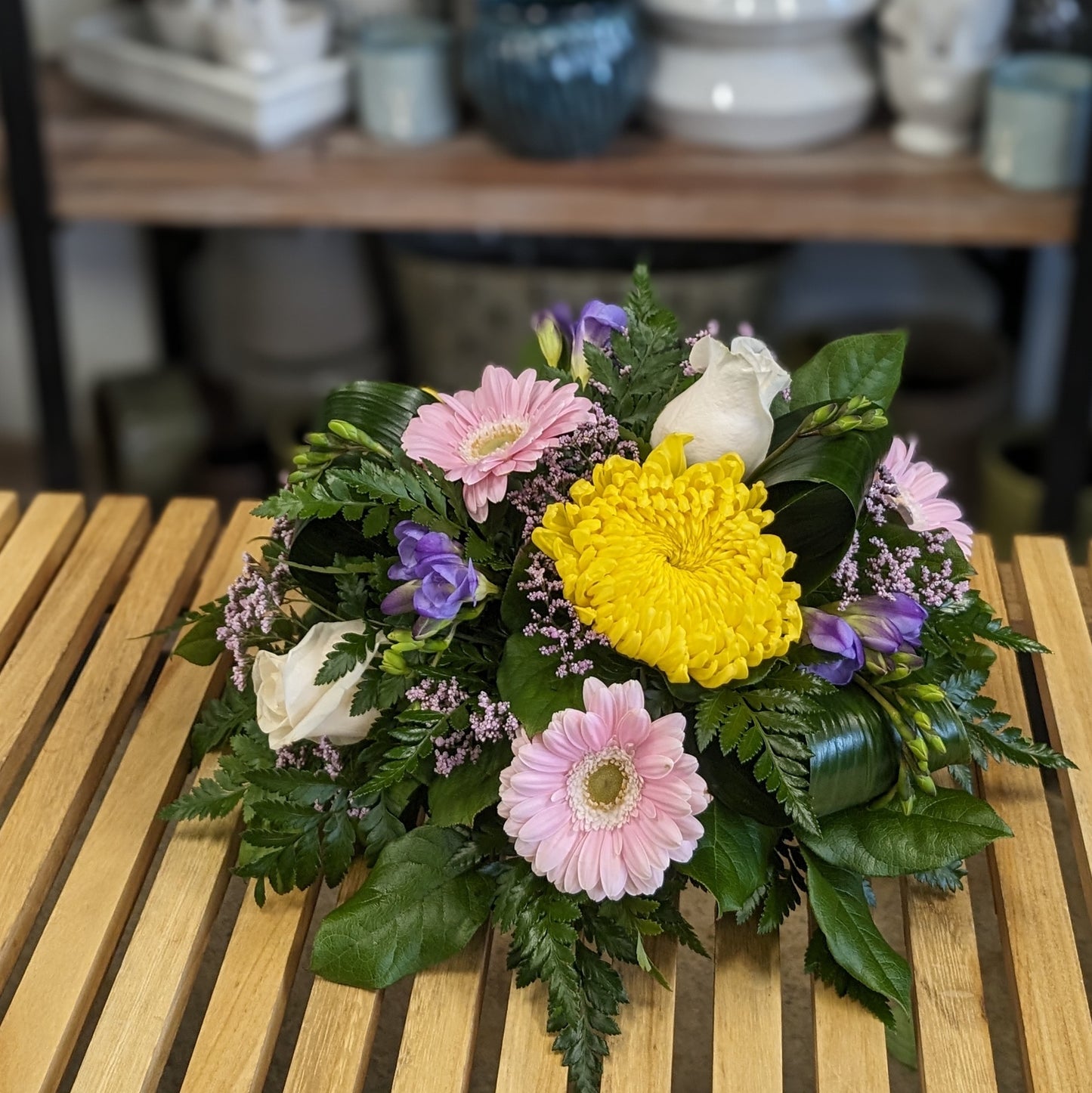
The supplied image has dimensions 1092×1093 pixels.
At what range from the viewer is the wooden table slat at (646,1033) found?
2.06 feet

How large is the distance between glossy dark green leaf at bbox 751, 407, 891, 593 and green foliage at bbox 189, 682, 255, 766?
12.4 inches

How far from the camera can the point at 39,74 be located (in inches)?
69.7

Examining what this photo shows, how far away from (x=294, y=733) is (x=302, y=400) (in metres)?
1.33

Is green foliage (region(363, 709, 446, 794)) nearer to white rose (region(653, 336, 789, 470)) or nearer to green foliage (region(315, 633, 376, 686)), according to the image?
green foliage (region(315, 633, 376, 686))

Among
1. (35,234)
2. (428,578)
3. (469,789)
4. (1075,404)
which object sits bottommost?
(1075,404)


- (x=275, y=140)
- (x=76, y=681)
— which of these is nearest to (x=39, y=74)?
(x=275, y=140)

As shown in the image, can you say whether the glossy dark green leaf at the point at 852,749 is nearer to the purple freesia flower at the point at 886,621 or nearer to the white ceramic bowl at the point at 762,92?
the purple freesia flower at the point at 886,621

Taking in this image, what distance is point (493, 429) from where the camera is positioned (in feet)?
2.27

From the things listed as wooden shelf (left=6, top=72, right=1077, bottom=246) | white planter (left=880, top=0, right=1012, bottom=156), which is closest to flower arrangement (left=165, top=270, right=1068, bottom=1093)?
wooden shelf (left=6, top=72, right=1077, bottom=246)

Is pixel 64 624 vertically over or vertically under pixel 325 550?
under

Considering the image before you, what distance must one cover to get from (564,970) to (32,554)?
1.70 ft

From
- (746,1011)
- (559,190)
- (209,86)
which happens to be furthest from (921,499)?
(209,86)

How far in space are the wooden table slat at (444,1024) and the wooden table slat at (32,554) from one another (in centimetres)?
38

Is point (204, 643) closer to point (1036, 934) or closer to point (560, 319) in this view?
point (560, 319)
